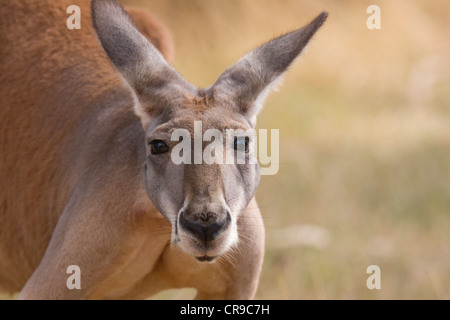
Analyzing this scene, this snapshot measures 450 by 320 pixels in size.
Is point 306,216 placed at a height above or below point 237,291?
above

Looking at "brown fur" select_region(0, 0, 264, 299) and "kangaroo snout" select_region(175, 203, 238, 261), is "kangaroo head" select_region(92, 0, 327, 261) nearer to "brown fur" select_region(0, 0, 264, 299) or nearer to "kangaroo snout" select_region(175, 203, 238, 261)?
"kangaroo snout" select_region(175, 203, 238, 261)

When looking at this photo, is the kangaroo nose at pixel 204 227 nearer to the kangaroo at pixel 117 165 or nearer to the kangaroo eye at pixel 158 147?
the kangaroo at pixel 117 165

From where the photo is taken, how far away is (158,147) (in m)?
5.25

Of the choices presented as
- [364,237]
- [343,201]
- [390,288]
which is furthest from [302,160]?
[390,288]

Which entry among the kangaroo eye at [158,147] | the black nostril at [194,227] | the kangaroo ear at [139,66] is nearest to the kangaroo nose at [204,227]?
the black nostril at [194,227]

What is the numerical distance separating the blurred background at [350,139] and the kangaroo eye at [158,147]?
5.15ft

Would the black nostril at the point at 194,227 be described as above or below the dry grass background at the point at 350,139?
below

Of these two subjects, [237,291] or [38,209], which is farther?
[38,209]

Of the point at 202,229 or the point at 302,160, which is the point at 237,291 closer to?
the point at 202,229

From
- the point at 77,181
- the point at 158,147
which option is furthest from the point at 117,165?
the point at 158,147

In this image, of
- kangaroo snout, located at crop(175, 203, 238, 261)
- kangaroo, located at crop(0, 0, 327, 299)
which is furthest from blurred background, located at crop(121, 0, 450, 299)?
kangaroo snout, located at crop(175, 203, 238, 261)

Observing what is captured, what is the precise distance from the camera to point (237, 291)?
607cm

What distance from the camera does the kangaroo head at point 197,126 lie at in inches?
195

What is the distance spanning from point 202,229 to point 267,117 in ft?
22.4
